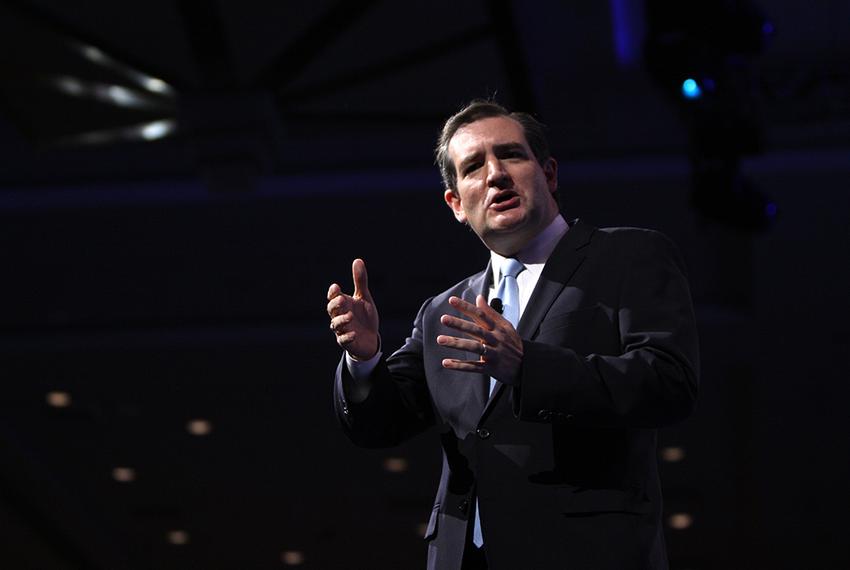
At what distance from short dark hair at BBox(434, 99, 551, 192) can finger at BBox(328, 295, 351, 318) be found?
0.37m

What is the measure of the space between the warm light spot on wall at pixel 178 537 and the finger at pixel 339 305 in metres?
9.27

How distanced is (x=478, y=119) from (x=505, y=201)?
0.20 meters

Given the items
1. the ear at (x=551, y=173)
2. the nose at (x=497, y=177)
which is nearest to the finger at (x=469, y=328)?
the nose at (x=497, y=177)

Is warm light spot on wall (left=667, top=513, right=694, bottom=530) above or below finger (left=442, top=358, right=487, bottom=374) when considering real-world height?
above

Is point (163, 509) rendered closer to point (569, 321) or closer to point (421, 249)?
point (421, 249)

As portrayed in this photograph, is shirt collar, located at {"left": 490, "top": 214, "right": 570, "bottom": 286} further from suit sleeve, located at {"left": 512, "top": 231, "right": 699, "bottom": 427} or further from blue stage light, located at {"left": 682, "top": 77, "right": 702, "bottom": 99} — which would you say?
blue stage light, located at {"left": 682, "top": 77, "right": 702, "bottom": 99}

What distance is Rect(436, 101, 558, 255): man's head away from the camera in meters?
1.69

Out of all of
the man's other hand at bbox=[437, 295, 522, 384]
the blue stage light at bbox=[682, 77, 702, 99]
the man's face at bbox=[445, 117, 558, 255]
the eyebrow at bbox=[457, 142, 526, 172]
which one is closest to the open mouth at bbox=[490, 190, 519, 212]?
the man's face at bbox=[445, 117, 558, 255]

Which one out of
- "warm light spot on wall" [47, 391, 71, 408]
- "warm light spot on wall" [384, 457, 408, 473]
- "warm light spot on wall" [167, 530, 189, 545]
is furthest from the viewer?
"warm light spot on wall" [167, 530, 189, 545]

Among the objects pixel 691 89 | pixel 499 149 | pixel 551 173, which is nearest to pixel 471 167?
pixel 499 149

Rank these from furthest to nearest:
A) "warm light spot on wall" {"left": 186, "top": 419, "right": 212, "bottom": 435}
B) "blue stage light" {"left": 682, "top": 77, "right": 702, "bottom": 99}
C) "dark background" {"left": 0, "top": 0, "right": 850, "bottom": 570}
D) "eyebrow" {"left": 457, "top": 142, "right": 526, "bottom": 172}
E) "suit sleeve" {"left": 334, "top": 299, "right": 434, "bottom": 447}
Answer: "warm light spot on wall" {"left": 186, "top": 419, "right": 212, "bottom": 435}, "dark background" {"left": 0, "top": 0, "right": 850, "bottom": 570}, "blue stage light" {"left": 682, "top": 77, "right": 702, "bottom": 99}, "eyebrow" {"left": 457, "top": 142, "right": 526, "bottom": 172}, "suit sleeve" {"left": 334, "top": 299, "right": 434, "bottom": 447}

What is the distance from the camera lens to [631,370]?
142 cm

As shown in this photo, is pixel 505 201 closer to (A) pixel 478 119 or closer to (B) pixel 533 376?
(A) pixel 478 119

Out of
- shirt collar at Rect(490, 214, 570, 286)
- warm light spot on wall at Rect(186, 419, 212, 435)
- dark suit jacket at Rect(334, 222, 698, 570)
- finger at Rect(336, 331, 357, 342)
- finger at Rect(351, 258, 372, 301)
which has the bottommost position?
dark suit jacket at Rect(334, 222, 698, 570)
